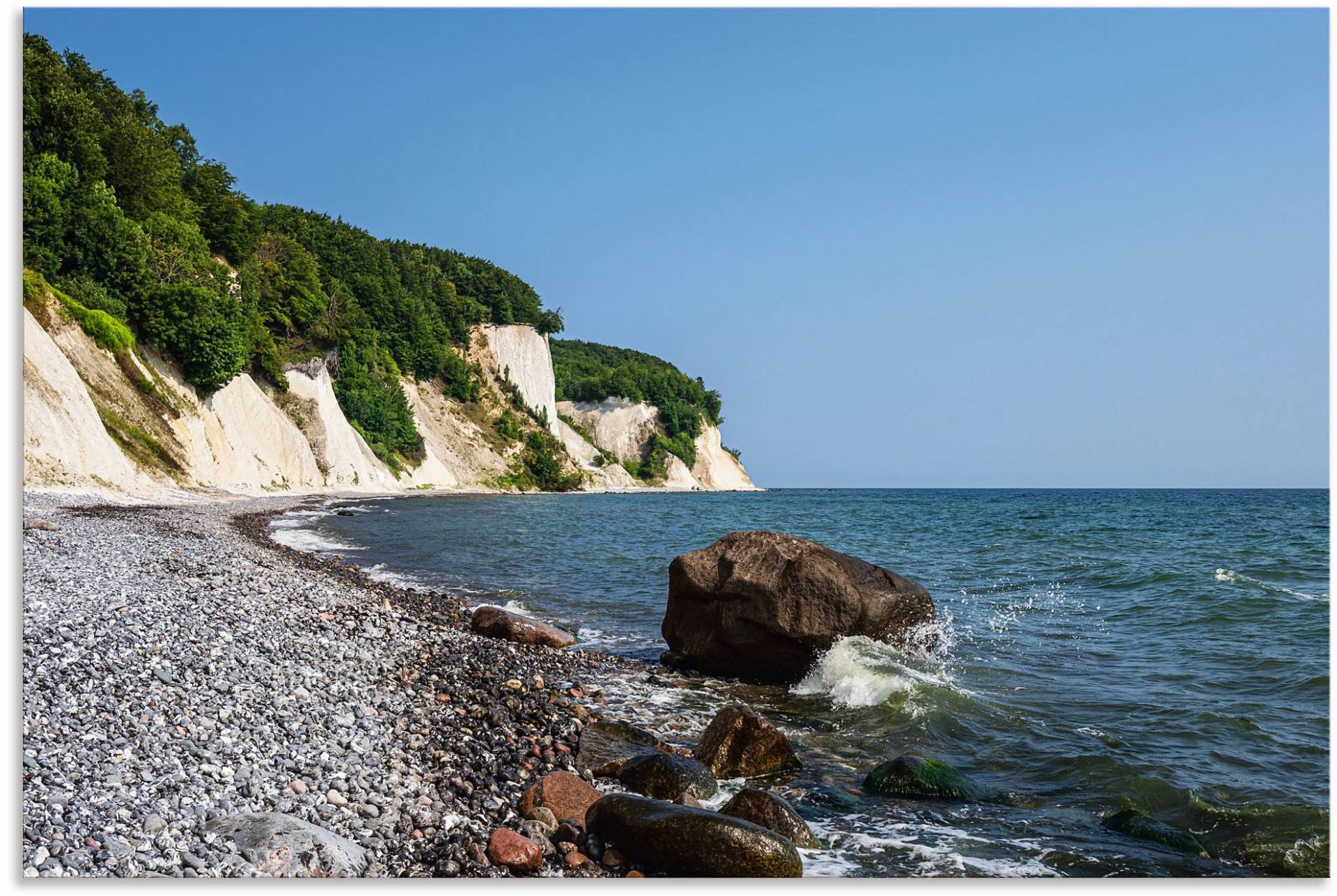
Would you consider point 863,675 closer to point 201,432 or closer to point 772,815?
point 772,815

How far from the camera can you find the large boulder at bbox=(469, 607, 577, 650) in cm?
1267

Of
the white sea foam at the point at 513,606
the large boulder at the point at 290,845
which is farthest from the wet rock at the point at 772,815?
the white sea foam at the point at 513,606

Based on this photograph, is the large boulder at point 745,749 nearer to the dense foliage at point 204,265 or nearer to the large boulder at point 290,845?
the large boulder at point 290,845

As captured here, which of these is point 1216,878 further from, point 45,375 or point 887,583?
point 45,375

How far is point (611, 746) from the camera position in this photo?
8.03 m

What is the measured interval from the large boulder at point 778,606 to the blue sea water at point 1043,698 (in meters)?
0.40

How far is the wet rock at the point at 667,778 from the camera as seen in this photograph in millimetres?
6953

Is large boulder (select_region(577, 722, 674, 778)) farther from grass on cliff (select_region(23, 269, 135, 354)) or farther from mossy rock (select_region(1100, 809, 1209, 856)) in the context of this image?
grass on cliff (select_region(23, 269, 135, 354))

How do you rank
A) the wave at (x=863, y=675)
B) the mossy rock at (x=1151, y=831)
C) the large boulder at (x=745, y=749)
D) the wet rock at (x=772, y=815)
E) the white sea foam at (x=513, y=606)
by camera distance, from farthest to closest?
1. the white sea foam at (x=513, y=606)
2. the wave at (x=863, y=675)
3. the large boulder at (x=745, y=749)
4. the mossy rock at (x=1151, y=831)
5. the wet rock at (x=772, y=815)

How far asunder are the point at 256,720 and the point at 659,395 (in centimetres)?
12284

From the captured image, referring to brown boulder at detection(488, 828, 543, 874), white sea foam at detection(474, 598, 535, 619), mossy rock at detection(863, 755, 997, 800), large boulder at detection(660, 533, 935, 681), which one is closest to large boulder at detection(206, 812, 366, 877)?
brown boulder at detection(488, 828, 543, 874)

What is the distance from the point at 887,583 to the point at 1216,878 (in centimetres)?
667

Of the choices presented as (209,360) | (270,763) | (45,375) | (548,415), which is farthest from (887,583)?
(548,415)

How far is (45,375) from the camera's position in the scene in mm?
25781
